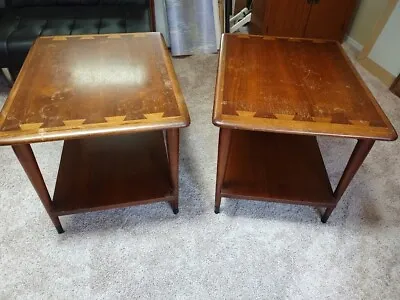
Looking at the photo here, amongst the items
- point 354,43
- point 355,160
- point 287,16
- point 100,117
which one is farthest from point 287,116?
point 354,43

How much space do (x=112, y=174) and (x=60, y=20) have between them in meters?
1.04

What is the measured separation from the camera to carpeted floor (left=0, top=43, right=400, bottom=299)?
958 mm

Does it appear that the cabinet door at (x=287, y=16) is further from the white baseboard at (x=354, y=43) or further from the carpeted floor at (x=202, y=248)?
the carpeted floor at (x=202, y=248)

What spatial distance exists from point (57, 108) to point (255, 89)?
24.0 inches

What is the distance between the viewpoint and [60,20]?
1616mm

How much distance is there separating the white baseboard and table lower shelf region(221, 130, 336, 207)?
1372 millimetres

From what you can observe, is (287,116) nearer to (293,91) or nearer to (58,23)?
(293,91)

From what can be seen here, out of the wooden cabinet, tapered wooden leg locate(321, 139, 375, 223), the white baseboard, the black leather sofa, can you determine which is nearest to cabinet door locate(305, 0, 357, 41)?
the wooden cabinet

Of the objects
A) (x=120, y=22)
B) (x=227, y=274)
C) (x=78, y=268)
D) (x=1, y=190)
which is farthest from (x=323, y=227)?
(x=120, y=22)

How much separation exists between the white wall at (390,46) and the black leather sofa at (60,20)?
1.49 meters

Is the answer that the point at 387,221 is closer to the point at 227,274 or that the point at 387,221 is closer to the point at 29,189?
the point at 227,274

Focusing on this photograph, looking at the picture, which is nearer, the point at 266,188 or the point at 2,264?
the point at 2,264

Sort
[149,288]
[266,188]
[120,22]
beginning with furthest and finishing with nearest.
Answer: [120,22] < [266,188] < [149,288]

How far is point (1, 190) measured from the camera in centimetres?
122
